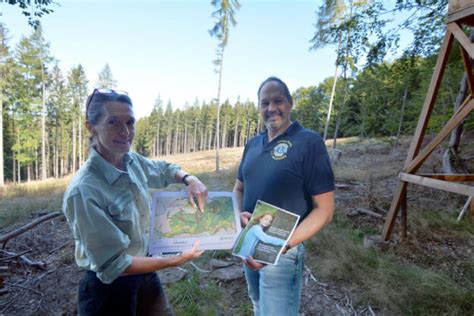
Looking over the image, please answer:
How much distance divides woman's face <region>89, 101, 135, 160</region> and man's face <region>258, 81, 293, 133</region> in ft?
3.28

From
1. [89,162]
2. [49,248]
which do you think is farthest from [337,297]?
[49,248]

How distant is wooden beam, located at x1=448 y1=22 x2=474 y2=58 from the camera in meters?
2.89

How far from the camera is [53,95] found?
93.2ft

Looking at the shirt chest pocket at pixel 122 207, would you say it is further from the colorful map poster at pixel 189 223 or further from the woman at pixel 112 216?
the colorful map poster at pixel 189 223

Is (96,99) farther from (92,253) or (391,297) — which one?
(391,297)

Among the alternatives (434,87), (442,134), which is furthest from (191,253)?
(434,87)

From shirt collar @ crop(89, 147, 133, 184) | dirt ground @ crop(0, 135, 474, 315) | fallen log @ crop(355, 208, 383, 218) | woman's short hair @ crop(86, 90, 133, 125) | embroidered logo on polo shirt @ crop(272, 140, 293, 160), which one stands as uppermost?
woman's short hair @ crop(86, 90, 133, 125)

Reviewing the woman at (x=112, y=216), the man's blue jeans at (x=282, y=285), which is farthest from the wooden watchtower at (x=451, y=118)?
the woman at (x=112, y=216)

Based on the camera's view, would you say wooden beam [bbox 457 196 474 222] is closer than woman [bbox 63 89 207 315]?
No

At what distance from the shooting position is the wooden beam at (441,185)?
278cm

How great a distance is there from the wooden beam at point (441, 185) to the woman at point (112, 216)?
10.5 ft

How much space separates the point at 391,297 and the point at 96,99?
160 inches

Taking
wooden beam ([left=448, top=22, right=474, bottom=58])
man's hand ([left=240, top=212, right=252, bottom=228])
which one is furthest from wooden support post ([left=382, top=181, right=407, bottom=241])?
man's hand ([left=240, top=212, right=252, bottom=228])

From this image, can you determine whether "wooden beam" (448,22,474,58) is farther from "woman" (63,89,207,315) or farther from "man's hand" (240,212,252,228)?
"woman" (63,89,207,315)
